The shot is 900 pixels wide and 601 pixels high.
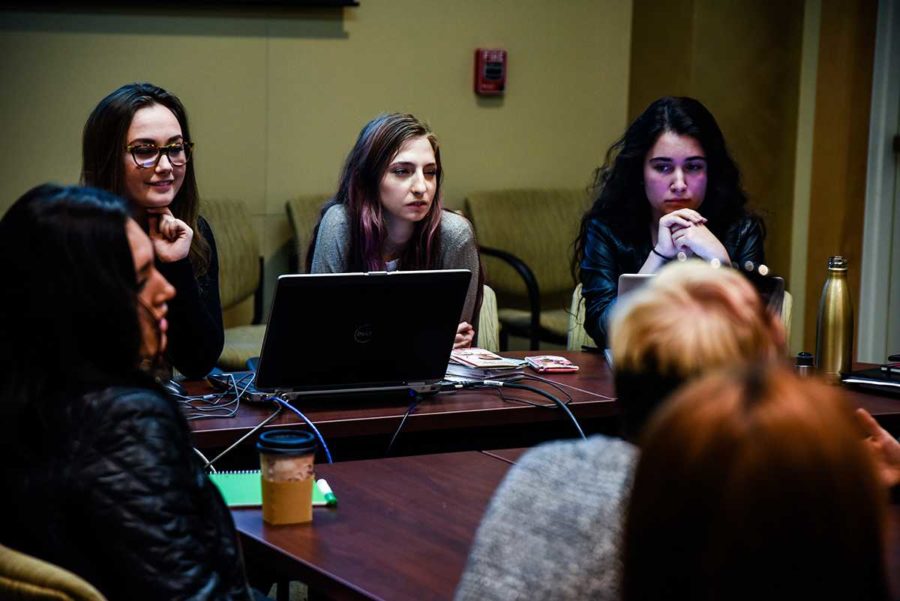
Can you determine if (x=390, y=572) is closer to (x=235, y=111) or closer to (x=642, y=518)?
(x=642, y=518)

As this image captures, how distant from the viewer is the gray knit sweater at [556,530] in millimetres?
1396

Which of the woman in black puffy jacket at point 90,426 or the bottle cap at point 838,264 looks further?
the bottle cap at point 838,264

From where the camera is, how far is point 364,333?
8.68 ft

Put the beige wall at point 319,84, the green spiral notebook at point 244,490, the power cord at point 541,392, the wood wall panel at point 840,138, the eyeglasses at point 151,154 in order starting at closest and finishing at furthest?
1. the green spiral notebook at point 244,490
2. the power cord at point 541,392
3. the eyeglasses at point 151,154
4. the beige wall at point 319,84
5. the wood wall panel at point 840,138

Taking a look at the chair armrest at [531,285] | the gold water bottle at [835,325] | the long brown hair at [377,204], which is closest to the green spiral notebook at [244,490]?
the long brown hair at [377,204]

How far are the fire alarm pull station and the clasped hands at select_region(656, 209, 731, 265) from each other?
1.98m

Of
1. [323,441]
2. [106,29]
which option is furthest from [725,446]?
[106,29]

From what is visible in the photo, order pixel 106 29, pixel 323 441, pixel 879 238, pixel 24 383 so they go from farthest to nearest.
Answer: pixel 879 238
pixel 106 29
pixel 323 441
pixel 24 383

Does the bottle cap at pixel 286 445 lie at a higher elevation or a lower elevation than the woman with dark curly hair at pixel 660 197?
lower

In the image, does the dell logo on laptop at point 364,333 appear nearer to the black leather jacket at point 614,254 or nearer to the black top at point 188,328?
the black top at point 188,328

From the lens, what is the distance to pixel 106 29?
4695 millimetres

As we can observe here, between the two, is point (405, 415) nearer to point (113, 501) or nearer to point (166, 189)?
point (166, 189)

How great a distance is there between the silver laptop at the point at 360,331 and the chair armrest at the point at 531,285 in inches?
85.1

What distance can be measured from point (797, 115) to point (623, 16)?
87 centimetres
